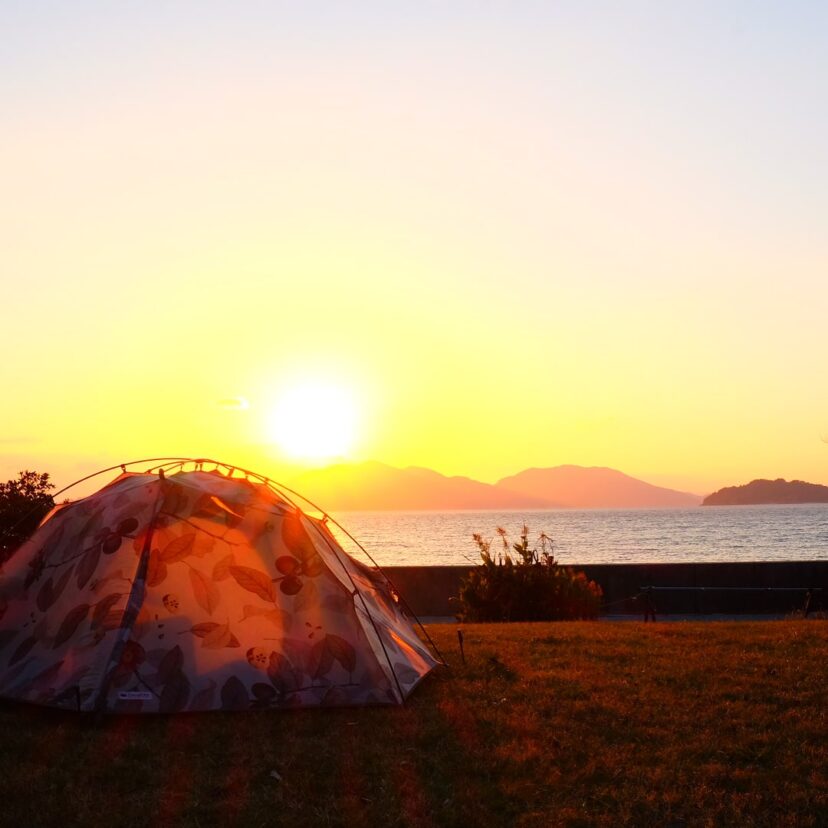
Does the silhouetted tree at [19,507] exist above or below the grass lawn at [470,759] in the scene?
above

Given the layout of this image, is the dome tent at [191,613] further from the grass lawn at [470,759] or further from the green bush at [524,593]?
the green bush at [524,593]

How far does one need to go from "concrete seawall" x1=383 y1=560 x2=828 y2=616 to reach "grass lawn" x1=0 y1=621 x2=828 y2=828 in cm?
1284

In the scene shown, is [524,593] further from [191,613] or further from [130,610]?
[130,610]

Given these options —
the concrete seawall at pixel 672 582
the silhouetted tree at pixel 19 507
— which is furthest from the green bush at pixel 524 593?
the silhouetted tree at pixel 19 507

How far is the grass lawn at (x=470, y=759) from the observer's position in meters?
6.79

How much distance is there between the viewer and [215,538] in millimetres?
9883

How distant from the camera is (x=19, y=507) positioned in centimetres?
1630

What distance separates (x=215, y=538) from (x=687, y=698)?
15.9 feet

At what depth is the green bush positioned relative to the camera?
63.2 ft

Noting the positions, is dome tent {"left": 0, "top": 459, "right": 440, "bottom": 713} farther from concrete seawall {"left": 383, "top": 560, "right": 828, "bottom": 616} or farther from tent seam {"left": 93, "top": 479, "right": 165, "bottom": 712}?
concrete seawall {"left": 383, "top": 560, "right": 828, "bottom": 616}

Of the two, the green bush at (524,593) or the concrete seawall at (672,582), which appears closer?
the green bush at (524,593)

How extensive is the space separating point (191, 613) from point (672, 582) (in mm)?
17710

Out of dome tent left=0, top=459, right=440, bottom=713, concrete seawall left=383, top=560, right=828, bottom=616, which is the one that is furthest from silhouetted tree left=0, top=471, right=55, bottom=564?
concrete seawall left=383, top=560, right=828, bottom=616

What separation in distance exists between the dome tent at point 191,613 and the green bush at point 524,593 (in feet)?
29.3
